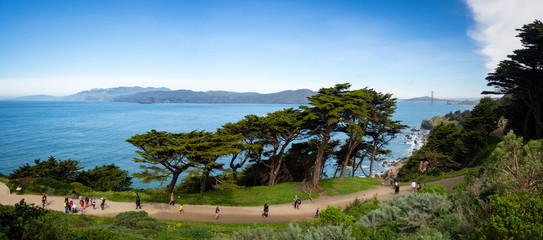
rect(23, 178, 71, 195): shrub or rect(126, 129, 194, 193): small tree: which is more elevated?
rect(126, 129, 194, 193): small tree

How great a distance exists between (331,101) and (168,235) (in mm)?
14440

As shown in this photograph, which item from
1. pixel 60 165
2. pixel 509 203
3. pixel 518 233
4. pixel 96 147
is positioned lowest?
pixel 96 147

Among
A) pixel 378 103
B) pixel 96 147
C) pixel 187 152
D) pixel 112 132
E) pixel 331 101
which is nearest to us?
pixel 187 152

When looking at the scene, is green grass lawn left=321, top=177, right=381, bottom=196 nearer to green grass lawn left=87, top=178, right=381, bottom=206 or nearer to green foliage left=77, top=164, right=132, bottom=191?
green grass lawn left=87, top=178, right=381, bottom=206

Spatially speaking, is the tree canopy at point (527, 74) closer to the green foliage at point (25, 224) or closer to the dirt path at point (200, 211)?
the dirt path at point (200, 211)

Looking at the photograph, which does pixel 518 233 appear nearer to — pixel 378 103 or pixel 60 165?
pixel 378 103

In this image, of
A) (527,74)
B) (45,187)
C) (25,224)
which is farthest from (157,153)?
(527,74)

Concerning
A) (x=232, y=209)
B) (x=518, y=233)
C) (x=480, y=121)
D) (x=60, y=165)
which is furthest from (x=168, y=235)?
(x=480, y=121)

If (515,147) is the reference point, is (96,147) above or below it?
below

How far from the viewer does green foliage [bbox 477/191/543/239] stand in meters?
5.14

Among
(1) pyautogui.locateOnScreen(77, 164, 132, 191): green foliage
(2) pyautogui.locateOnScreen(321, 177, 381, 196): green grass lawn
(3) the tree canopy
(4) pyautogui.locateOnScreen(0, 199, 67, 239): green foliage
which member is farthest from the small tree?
(3) the tree canopy

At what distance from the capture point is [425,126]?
339 ft

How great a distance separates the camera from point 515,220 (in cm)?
529

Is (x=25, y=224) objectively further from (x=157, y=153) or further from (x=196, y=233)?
(x=157, y=153)
